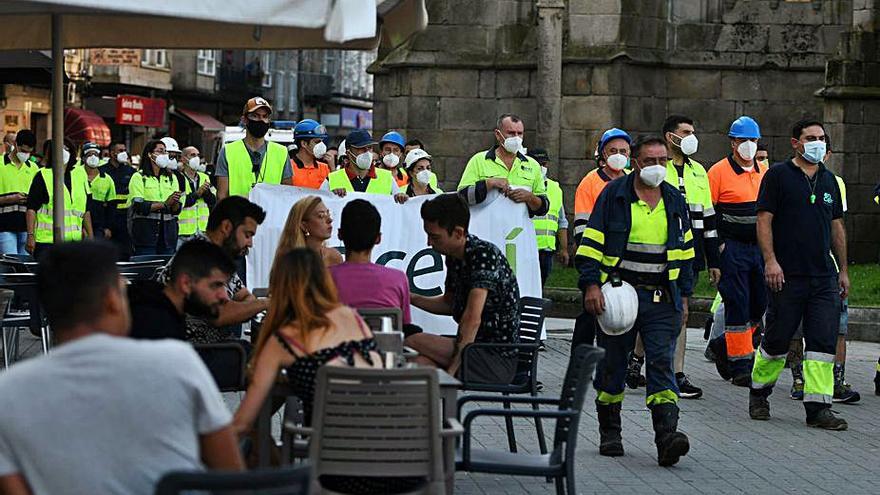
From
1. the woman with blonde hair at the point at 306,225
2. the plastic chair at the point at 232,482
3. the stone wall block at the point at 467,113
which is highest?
the stone wall block at the point at 467,113

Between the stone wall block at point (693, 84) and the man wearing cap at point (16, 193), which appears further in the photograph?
the stone wall block at point (693, 84)

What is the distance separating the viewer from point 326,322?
253 inches

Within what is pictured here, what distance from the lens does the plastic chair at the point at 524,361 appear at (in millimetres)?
9164

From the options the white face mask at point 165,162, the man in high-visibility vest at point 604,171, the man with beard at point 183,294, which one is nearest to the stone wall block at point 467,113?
the white face mask at point 165,162

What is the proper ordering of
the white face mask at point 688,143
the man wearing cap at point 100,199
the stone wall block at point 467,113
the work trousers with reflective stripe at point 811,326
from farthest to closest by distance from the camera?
the stone wall block at point 467,113
the man wearing cap at point 100,199
the white face mask at point 688,143
the work trousers with reflective stripe at point 811,326

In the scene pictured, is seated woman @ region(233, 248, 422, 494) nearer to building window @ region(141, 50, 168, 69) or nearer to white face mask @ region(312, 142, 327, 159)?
white face mask @ region(312, 142, 327, 159)

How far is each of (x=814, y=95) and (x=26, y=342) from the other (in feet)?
42.7

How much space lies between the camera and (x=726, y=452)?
11016mm

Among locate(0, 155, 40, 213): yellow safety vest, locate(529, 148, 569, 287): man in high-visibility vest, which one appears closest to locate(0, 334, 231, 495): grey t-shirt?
locate(529, 148, 569, 287): man in high-visibility vest

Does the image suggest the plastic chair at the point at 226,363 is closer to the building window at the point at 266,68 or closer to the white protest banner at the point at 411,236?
the white protest banner at the point at 411,236

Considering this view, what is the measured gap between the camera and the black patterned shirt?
9.29 m

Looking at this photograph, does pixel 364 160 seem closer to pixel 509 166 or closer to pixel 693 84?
pixel 509 166

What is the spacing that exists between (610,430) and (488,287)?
Result: 182 centimetres

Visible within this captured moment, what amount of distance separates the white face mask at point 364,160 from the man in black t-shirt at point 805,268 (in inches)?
140
